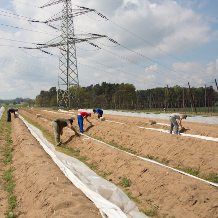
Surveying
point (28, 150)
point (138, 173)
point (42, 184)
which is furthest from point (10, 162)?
point (138, 173)

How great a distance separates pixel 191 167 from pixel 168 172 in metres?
1.79

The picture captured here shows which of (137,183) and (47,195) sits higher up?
(47,195)

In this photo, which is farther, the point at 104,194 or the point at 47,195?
the point at 104,194

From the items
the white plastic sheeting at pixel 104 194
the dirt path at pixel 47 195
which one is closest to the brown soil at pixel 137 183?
the dirt path at pixel 47 195

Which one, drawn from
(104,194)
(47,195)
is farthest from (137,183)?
(47,195)

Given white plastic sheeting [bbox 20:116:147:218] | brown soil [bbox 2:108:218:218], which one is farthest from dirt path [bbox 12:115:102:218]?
white plastic sheeting [bbox 20:116:147:218]

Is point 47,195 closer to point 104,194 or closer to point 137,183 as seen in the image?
point 104,194

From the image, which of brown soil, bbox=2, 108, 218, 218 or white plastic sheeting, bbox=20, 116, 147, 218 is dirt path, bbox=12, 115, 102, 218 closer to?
brown soil, bbox=2, 108, 218, 218

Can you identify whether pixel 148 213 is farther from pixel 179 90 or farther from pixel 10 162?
pixel 179 90

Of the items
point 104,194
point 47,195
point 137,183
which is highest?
point 47,195

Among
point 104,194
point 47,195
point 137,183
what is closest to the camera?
point 47,195

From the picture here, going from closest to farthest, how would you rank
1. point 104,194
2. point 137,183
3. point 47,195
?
point 47,195 → point 104,194 → point 137,183

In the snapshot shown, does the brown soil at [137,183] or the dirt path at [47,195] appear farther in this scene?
the brown soil at [137,183]

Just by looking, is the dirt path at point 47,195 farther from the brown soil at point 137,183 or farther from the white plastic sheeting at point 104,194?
the white plastic sheeting at point 104,194
